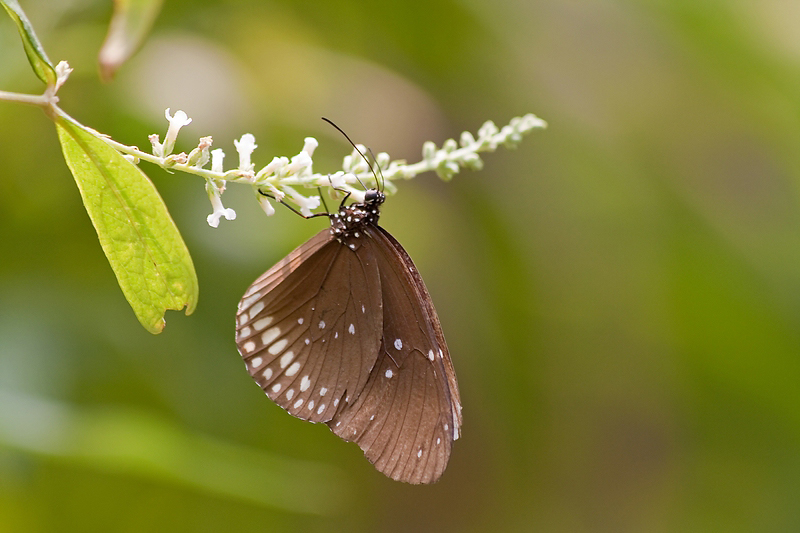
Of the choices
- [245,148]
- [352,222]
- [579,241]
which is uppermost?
[579,241]

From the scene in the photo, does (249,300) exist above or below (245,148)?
below

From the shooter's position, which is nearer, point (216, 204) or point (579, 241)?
point (216, 204)

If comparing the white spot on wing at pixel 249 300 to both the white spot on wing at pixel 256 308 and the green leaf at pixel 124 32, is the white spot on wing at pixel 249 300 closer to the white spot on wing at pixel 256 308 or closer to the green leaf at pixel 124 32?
the white spot on wing at pixel 256 308

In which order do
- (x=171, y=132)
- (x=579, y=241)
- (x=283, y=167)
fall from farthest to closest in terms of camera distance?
(x=579, y=241) < (x=283, y=167) < (x=171, y=132)

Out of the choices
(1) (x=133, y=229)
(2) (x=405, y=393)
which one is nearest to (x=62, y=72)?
(1) (x=133, y=229)

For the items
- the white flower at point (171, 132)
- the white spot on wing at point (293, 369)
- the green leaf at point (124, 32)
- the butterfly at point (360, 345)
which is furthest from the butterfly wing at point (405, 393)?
the green leaf at point (124, 32)

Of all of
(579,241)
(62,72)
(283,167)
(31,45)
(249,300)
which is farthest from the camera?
(579,241)

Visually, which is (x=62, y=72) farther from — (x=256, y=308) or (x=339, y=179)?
(x=256, y=308)
